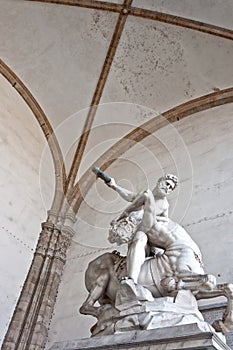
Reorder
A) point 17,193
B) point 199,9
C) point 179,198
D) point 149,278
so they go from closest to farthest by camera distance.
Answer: point 149,278 < point 179,198 < point 17,193 < point 199,9

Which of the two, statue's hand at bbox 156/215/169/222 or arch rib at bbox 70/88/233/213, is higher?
arch rib at bbox 70/88/233/213

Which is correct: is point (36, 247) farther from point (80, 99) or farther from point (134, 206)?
point (134, 206)

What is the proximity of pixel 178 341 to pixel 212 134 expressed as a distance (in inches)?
217

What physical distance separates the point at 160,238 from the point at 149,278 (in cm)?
38

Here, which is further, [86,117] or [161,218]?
[86,117]

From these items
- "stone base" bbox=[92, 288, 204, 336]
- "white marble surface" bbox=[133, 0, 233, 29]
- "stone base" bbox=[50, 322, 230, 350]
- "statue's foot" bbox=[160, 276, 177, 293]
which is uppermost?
"white marble surface" bbox=[133, 0, 233, 29]

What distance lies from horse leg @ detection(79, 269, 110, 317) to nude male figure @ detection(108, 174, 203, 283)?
367mm

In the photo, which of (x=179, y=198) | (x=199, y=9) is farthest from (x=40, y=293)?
(x=199, y=9)

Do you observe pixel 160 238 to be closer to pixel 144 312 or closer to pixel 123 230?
pixel 123 230

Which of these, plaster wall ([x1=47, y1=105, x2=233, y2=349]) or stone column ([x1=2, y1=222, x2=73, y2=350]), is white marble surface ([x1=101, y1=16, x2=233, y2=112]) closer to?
plaster wall ([x1=47, y1=105, x2=233, y2=349])

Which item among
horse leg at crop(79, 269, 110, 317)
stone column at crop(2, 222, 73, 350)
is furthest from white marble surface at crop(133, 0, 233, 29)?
horse leg at crop(79, 269, 110, 317)

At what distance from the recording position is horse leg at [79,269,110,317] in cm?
379

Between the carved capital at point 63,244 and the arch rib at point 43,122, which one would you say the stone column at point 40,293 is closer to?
the carved capital at point 63,244

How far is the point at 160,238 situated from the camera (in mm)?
3865
